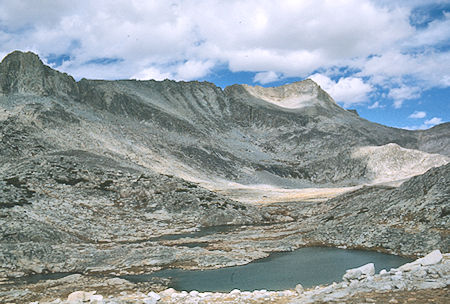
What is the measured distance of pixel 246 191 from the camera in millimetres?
135625

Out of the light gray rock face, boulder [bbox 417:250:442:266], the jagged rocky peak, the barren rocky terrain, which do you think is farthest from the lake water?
the jagged rocky peak

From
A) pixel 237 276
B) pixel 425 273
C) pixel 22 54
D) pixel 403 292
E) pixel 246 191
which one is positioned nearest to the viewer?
pixel 403 292

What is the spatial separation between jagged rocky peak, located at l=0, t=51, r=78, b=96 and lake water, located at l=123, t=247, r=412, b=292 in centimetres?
16150

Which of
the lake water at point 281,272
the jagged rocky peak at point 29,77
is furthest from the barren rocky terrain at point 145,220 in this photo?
the jagged rocky peak at point 29,77

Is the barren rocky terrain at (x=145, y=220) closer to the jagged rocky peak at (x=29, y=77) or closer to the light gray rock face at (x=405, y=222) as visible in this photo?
the light gray rock face at (x=405, y=222)

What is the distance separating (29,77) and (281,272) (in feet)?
578

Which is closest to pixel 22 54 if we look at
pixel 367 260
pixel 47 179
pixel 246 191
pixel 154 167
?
pixel 154 167

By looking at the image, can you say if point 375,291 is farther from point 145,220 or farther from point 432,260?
point 145,220

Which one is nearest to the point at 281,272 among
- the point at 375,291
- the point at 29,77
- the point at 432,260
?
the point at 432,260

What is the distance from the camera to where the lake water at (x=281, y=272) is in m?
29.9

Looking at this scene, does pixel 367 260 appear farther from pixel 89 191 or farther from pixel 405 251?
pixel 89 191

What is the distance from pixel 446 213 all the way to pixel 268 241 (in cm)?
2153

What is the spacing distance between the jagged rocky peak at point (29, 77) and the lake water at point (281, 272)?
161 meters

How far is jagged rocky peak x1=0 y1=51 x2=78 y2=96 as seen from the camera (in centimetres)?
16838
